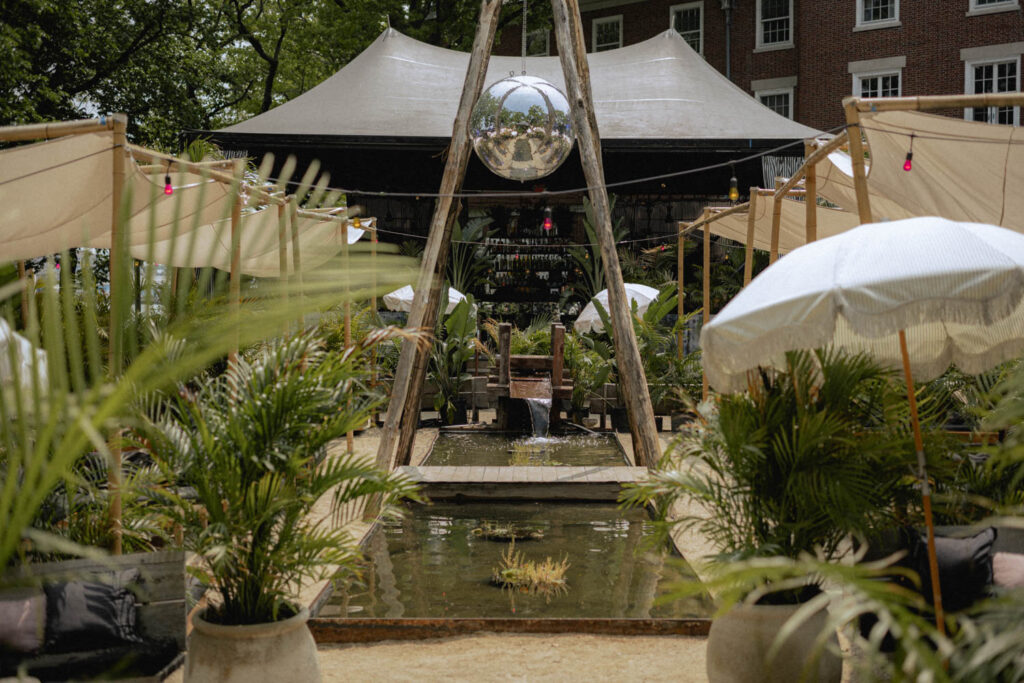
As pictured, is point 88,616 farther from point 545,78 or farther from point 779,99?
point 779,99

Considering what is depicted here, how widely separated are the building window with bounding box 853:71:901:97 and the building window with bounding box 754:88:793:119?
66.2 inches

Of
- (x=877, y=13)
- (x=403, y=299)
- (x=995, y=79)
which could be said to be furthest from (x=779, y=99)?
(x=403, y=299)

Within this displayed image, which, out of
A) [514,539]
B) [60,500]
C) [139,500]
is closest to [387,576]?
[514,539]

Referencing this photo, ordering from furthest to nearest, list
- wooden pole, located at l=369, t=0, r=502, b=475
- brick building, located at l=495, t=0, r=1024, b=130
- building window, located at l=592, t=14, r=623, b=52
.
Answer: building window, located at l=592, t=14, r=623, b=52
brick building, located at l=495, t=0, r=1024, b=130
wooden pole, located at l=369, t=0, r=502, b=475

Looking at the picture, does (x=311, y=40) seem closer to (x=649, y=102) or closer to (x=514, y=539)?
(x=649, y=102)

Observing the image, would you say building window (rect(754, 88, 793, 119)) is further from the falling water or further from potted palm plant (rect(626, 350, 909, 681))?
potted palm plant (rect(626, 350, 909, 681))

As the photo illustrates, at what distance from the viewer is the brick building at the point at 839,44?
21922mm

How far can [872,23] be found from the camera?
23078 mm

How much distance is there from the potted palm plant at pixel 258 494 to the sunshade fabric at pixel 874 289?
5.65 feet

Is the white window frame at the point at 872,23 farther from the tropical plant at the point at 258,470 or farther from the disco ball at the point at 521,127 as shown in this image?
the tropical plant at the point at 258,470

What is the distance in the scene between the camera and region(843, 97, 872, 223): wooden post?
546cm

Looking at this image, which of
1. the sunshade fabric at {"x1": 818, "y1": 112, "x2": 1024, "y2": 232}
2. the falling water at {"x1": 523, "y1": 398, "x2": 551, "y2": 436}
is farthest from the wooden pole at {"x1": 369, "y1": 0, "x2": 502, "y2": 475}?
the sunshade fabric at {"x1": 818, "y1": 112, "x2": 1024, "y2": 232}

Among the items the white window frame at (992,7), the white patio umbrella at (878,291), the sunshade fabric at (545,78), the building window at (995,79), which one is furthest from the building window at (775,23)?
the white patio umbrella at (878,291)

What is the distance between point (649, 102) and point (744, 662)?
1713 centimetres
